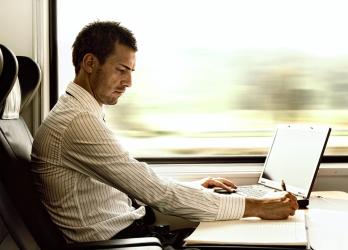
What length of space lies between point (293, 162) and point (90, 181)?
2.96 feet

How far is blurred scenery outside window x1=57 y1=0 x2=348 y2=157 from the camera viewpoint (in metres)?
2.29

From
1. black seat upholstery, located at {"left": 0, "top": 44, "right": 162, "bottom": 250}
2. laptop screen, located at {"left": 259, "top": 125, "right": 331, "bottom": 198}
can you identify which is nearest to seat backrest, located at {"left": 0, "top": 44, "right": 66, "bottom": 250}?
black seat upholstery, located at {"left": 0, "top": 44, "right": 162, "bottom": 250}

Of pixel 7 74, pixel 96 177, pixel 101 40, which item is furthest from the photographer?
pixel 101 40

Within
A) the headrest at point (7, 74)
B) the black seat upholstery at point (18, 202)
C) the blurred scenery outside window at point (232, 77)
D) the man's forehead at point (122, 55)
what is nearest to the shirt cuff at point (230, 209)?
the black seat upholstery at point (18, 202)

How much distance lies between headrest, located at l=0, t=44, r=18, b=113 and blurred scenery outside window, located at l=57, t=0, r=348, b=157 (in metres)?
1.15

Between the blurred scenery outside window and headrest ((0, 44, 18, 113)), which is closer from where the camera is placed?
headrest ((0, 44, 18, 113))

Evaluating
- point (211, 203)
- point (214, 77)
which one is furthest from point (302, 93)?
point (211, 203)

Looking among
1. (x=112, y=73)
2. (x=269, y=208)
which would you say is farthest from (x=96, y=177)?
(x=269, y=208)

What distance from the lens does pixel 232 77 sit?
91.0 inches

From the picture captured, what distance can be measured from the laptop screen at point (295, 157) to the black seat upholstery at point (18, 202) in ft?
2.74

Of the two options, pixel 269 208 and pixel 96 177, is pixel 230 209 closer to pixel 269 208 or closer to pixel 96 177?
pixel 269 208

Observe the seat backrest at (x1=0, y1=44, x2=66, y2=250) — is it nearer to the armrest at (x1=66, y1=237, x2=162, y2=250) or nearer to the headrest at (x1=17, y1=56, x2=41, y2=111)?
the armrest at (x1=66, y1=237, x2=162, y2=250)

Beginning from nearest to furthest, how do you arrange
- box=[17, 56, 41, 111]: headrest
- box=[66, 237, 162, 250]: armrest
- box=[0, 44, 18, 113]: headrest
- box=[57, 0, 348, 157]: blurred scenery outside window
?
box=[0, 44, 18, 113]: headrest
box=[66, 237, 162, 250]: armrest
box=[17, 56, 41, 111]: headrest
box=[57, 0, 348, 157]: blurred scenery outside window

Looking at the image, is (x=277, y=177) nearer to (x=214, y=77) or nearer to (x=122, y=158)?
(x=214, y=77)
